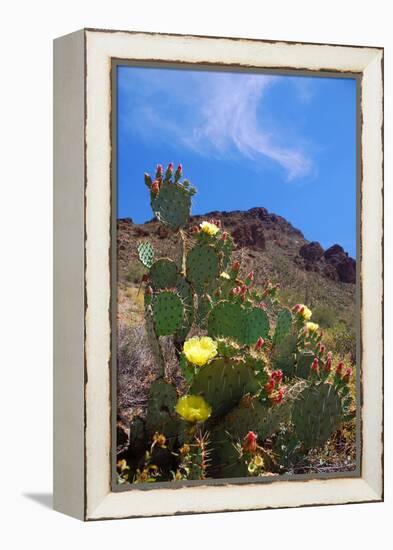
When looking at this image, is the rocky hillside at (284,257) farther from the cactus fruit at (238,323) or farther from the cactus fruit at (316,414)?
the cactus fruit at (316,414)

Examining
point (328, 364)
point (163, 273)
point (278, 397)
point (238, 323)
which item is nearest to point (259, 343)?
point (238, 323)

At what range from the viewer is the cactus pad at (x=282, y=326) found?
820cm

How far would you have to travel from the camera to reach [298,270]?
8.23 metres

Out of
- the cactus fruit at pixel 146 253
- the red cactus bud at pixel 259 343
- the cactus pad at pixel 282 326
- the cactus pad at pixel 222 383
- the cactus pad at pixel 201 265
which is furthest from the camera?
the cactus pad at pixel 282 326

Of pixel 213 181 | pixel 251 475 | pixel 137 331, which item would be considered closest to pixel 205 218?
pixel 213 181

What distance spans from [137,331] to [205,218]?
69 cm

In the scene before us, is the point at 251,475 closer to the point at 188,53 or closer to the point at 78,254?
the point at 78,254

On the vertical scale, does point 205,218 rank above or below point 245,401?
above

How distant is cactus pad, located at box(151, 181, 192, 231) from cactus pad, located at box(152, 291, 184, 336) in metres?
0.35

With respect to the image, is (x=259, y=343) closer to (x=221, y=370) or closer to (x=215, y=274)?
(x=221, y=370)

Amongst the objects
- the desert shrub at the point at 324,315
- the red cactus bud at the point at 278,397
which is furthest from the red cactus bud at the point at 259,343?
the desert shrub at the point at 324,315

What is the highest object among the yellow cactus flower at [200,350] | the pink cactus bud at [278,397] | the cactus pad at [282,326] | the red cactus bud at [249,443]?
the cactus pad at [282,326]

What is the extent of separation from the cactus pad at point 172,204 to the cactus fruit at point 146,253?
0.16 m

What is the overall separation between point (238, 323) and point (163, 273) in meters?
0.48
